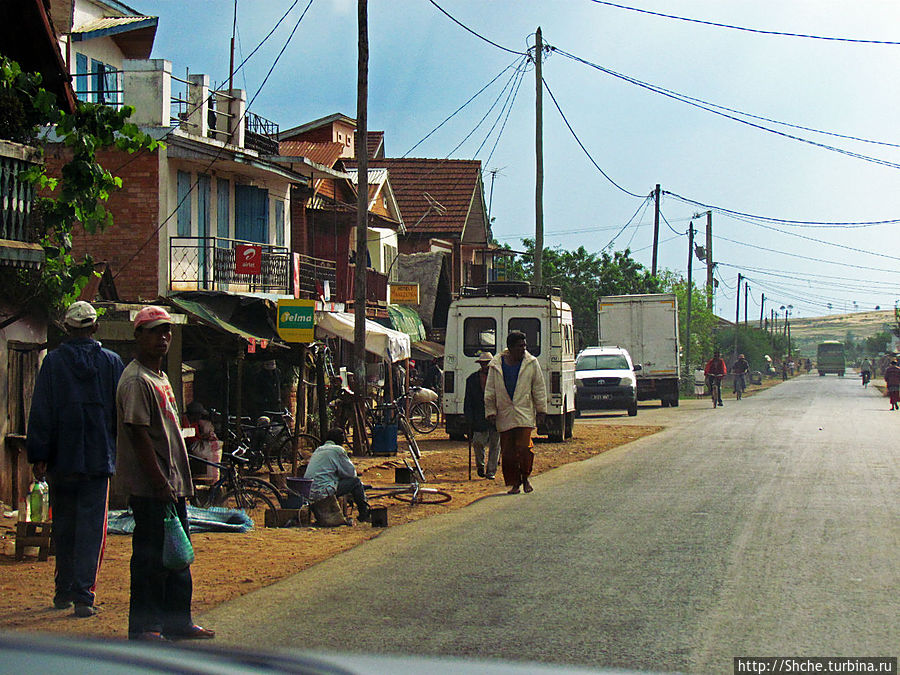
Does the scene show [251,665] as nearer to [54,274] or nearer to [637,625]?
[637,625]

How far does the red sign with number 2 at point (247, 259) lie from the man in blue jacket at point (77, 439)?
1578 cm

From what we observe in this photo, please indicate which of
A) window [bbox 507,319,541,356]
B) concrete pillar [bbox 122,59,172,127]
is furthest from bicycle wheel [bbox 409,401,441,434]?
concrete pillar [bbox 122,59,172,127]

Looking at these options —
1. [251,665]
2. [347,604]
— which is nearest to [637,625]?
[347,604]

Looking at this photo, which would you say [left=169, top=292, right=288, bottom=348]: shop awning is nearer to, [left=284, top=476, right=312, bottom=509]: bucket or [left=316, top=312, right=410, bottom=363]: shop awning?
[left=316, top=312, right=410, bottom=363]: shop awning

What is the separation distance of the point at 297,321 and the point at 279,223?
917 cm

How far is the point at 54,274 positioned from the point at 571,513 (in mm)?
6245

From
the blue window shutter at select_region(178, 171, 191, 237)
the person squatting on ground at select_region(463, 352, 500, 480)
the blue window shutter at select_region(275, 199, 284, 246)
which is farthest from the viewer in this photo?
the blue window shutter at select_region(275, 199, 284, 246)

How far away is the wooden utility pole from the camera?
1941 cm

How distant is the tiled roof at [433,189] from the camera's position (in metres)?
46.4

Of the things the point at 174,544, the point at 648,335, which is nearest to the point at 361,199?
the point at 174,544

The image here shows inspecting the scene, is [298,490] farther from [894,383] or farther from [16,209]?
[894,383]

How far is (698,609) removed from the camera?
257 inches

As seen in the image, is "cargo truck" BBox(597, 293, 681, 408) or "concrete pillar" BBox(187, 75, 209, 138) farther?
"cargo truck" BBox(597, 293, 681, 408)

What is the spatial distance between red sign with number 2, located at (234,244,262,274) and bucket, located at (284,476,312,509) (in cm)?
1134
